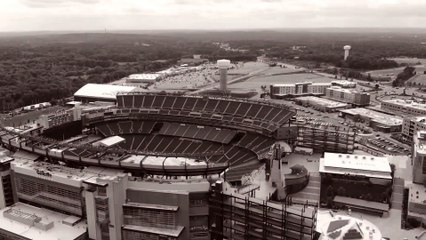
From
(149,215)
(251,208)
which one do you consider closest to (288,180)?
(251,208)

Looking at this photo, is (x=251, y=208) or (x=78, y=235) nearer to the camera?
(x=251, y=208)

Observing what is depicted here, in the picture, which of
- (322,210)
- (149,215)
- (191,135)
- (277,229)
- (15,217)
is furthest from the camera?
(191,135)

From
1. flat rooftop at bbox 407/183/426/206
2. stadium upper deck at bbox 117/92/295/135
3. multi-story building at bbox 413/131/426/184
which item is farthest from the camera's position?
stadium upper deck at bbox 117/92/295/135

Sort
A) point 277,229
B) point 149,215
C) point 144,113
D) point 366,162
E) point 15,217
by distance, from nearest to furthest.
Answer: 1. point 277,229
2. point 149,215
3. point 15,217
4. point 366,162
5. point 144,113

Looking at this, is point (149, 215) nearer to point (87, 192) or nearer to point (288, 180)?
point (87, 192)

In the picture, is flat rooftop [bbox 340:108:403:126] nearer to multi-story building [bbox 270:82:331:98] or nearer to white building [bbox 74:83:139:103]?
multi-story building [bbox 270:82:331:98]

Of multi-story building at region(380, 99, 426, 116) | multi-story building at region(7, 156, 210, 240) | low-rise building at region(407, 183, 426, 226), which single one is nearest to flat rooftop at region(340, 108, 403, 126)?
multi-story building at region(380, 99, 426, 116)

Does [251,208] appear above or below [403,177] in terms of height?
above
